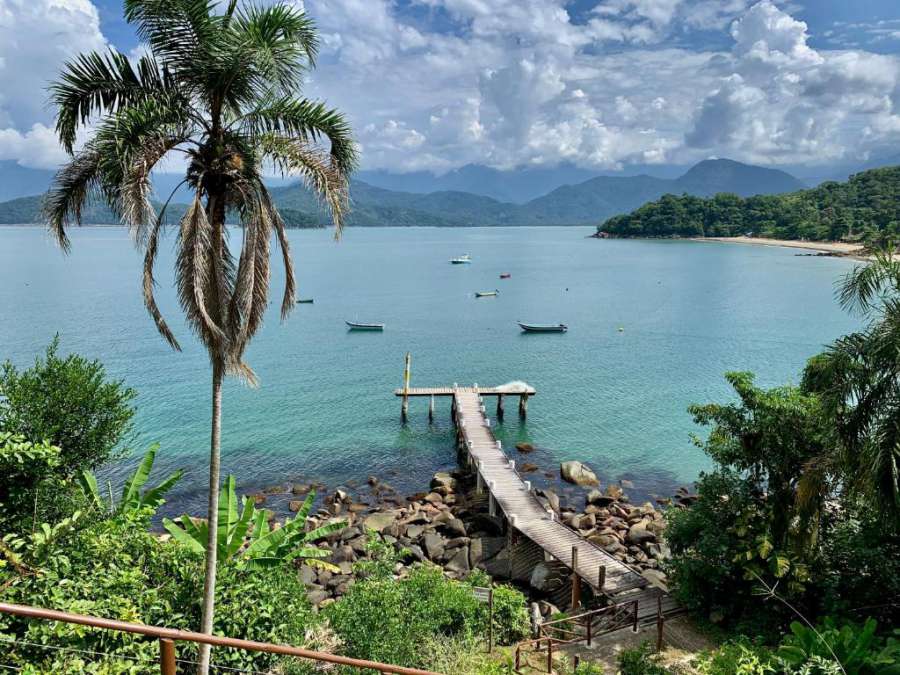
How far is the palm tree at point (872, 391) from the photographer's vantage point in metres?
10.5

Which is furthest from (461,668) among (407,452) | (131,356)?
(131,356)

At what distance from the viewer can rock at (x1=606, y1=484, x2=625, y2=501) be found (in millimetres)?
27763

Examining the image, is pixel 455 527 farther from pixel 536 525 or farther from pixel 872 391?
pixel 872 391

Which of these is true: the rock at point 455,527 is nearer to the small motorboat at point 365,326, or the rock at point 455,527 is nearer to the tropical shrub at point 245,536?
the tropical shrub at point 245,536

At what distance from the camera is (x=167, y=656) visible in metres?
4.33

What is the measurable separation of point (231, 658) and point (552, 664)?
7.65 m

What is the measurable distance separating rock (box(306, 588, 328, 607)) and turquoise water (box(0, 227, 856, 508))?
34.8ft

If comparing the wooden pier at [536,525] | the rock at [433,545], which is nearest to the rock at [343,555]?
the rock at [433,545]

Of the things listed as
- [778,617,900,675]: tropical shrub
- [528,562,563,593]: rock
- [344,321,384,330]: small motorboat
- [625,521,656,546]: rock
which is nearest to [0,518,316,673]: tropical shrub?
[528,562,563,593]: rock

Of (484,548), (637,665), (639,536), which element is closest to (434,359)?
(484,548)

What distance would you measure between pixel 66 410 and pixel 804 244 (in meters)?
174

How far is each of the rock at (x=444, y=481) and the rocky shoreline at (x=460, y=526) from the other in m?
0.05

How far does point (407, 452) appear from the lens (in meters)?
34.0

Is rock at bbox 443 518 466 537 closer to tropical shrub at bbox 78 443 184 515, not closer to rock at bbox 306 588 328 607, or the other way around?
rock at bbox 306 588 328 607
